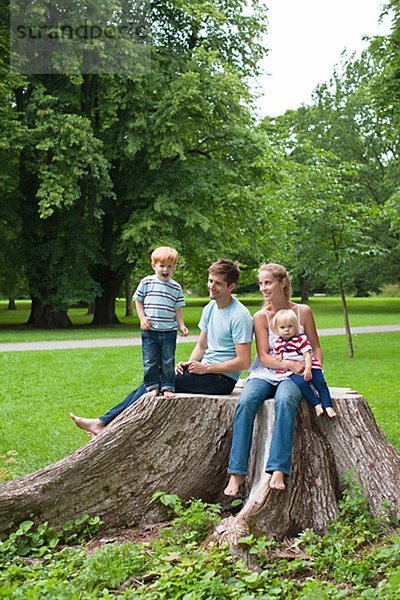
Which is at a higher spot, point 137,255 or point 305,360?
point 137,255

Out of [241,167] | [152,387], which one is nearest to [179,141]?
[241,167]

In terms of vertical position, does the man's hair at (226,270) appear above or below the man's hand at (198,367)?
above

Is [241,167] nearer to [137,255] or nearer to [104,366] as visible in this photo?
[137,255]

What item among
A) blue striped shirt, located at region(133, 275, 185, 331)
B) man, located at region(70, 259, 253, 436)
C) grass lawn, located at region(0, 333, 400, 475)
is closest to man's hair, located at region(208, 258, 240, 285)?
man, located at region(70, 259, 253, 436)

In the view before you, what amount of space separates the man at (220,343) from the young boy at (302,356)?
0.26 m

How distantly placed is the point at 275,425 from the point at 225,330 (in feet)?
3.05

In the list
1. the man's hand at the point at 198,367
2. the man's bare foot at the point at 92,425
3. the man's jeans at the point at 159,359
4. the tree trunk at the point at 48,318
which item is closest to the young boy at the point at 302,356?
the man's hand at the point at 198,367

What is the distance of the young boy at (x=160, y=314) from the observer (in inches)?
223

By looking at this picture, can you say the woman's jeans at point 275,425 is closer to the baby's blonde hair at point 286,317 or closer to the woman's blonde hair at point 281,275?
the baby's blonde hair at point 286,317

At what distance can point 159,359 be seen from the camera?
5.70 meters

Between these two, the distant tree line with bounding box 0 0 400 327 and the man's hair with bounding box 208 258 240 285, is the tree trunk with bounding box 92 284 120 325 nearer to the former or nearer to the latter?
the distant tree line with bounding box 0 0 400 327

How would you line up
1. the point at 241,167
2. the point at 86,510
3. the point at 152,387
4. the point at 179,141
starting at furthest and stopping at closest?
the point at 241,167 → the point at 179,141 → the point at 152,387 → the point at 86,510

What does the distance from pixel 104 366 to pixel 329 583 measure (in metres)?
11.4

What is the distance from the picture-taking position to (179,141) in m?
24.4
